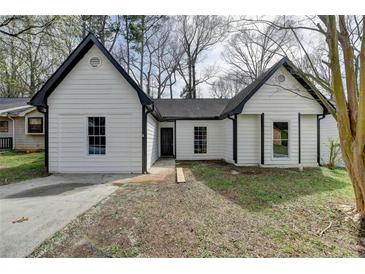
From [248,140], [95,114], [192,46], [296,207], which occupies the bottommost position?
[296,207]

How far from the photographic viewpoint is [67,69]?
8.75m

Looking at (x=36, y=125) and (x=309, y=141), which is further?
(x=36, y=125)

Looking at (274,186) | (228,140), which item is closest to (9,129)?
(228,140)

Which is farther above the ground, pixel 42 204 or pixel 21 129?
pixel 21 129

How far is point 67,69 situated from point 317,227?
9322 millimetres

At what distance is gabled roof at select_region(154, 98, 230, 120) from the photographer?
46.0 feet

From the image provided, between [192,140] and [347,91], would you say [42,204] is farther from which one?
[192,140]

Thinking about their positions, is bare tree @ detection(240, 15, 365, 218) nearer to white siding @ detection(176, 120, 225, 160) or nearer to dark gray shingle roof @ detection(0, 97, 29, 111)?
white siding @ detection(176, 120, 225, 160)

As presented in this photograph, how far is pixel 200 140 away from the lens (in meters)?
14.1

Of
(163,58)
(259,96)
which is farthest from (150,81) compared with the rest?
(259,96)

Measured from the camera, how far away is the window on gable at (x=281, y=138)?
1104cm

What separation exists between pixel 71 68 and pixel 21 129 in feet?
42.1

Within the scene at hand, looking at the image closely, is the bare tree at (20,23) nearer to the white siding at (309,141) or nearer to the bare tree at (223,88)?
the white siding at (309,141)

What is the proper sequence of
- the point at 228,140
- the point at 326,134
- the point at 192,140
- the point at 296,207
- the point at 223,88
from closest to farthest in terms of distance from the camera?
the point at 296,207 → the point at 228,140 → the point at 326,134 → the point at 192,140 → the point at 223,88
